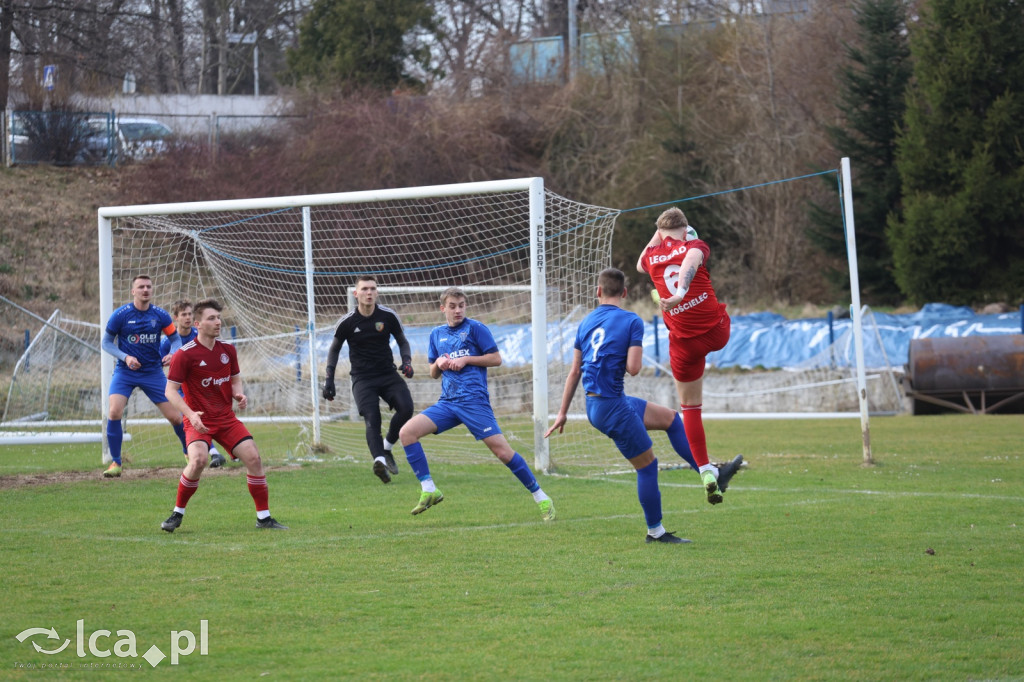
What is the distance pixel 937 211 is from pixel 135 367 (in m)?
22.3

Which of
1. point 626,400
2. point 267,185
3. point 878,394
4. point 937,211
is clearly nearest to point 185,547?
point 626,400

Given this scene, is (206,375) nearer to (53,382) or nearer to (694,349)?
(694,349)

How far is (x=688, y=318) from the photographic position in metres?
8.75

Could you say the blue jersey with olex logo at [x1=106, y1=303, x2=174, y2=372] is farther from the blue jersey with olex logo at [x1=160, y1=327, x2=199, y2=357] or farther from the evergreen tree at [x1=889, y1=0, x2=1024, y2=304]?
the evergreen tree at [x1=889, y1=0, x2=1024, y2=304]

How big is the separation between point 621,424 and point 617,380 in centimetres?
33

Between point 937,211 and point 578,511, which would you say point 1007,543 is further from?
point 937,211

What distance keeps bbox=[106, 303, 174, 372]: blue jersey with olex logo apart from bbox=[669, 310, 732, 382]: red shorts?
6521 millimetres

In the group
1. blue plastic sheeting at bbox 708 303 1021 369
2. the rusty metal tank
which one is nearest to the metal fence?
blue plastic sheeting at bbox 708 303 1021 369

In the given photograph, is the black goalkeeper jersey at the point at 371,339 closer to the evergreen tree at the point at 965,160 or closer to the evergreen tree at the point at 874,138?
the evergreen tree at the point at 965,160

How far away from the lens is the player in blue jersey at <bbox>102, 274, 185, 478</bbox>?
12518 mm

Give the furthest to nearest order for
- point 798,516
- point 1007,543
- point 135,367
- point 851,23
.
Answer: point 851,23 < point 135,367 < point 798,516 < point 1007,543

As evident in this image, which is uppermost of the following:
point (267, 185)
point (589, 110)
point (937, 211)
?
point (589, 110)

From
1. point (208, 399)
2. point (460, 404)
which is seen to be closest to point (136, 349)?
point (208, 399)

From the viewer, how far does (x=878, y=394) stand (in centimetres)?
2272
